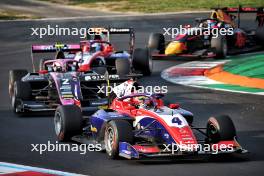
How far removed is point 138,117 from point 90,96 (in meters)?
5.96

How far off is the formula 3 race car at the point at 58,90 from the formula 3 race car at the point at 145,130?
3.17 metres

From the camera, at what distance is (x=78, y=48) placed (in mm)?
26516

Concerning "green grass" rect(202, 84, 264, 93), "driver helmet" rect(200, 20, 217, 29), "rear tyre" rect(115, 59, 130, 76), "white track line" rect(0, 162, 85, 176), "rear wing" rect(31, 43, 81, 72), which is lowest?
"white track line" rect(0, 162, 85, 176)

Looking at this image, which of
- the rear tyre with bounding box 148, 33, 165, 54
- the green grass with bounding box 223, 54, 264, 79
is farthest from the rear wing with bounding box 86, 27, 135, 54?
the rear tyre with bounding box 148, 33, 165, 54

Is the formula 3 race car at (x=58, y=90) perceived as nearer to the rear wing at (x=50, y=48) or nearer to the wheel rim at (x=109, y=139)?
the rear wing at (x=50, y=48)

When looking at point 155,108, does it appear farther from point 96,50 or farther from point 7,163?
point 96,50

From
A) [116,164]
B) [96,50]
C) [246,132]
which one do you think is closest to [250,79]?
[96,50]

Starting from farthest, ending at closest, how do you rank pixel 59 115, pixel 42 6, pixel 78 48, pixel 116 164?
1. pixel 42 6
2. pixel 78 48
3. pixel 59 115
4. pixel 116 164

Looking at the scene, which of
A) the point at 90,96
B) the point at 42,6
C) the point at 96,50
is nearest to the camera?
the point at 90,96

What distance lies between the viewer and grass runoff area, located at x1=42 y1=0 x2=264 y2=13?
5100 cm

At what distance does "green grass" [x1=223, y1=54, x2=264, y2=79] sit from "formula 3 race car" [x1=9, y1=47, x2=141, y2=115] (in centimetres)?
610

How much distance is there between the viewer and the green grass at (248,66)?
2759 centimetres

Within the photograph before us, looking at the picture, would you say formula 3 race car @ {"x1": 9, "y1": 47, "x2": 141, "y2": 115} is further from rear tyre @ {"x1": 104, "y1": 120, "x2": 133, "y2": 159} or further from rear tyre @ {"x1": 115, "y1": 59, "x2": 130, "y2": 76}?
rear tyre @ {"x1": 104, "y1": 120, "x2": 133, "y2": 159}

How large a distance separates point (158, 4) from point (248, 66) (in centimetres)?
2446
